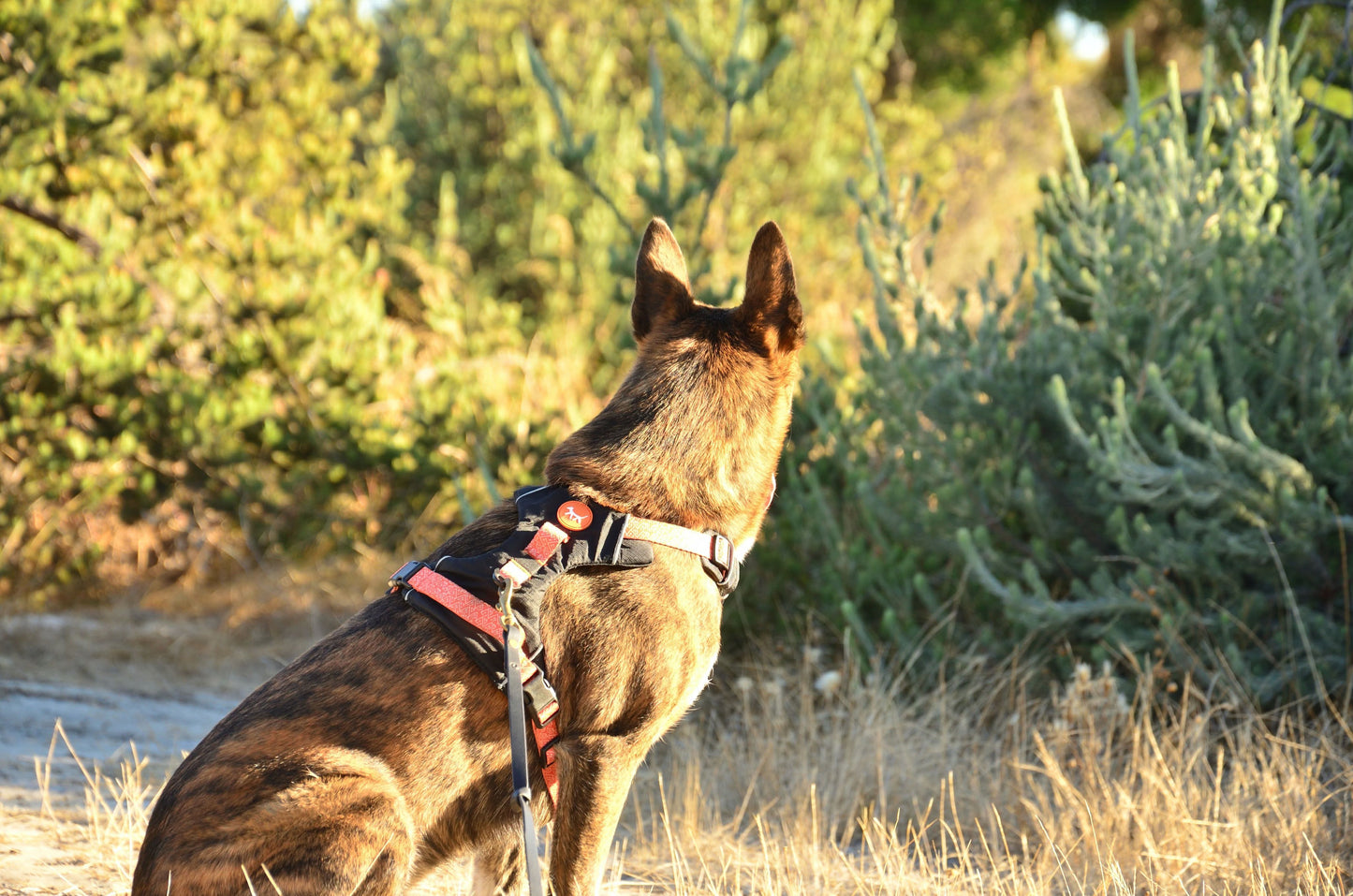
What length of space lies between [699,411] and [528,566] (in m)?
0.62

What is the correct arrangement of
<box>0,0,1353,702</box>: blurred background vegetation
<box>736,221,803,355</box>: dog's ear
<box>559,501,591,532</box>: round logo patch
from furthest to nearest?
<box>0,0,1353,702</box>: blurred background vegetation → <box>736,221,803,355</box>: dog's ear → <box>559,501,591,532</box>: round logo patch

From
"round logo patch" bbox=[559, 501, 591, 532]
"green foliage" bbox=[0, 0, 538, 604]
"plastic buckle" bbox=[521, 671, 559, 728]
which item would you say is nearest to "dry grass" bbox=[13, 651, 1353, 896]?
"plastic buckle" bbox=[521, 671, 559, 728]

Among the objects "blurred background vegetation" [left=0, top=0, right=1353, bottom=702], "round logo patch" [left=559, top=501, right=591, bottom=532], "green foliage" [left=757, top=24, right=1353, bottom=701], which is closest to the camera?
"round logo patch" [left=559, top=501, right=591, bottom=532]

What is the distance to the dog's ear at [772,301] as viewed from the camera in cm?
272

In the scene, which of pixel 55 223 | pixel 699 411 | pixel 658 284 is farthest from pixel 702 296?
pixel 55 223

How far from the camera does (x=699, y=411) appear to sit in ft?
8.93

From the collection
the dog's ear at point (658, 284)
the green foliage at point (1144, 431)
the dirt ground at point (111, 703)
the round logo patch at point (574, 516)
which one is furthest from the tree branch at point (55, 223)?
the round logo patch at point (574, 516)

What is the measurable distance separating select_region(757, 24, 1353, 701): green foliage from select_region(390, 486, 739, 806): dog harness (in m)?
1.89

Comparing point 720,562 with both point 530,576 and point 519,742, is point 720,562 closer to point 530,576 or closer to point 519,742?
point 530,576

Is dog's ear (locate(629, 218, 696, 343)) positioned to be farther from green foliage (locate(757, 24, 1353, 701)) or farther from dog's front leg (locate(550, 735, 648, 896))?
green foliage (locate(757, 24, 1353, 701))

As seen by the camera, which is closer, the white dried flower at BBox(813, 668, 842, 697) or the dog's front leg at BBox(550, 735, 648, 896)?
the dog's front leg at BBox(550, 735, 648, 896)

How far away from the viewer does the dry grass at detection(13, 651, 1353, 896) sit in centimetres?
317

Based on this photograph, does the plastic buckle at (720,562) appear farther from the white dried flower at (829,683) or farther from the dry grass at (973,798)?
the white dried flower at (829,683)

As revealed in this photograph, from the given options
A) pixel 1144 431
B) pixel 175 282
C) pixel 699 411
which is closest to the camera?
pixel 699 411
